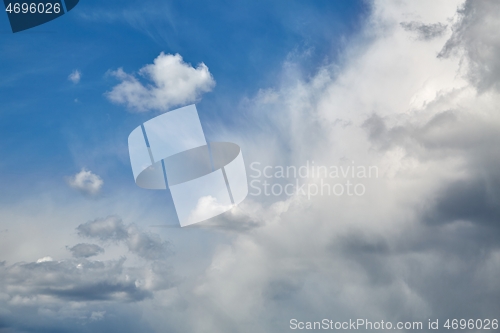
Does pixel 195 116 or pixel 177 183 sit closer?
pixel 195 116

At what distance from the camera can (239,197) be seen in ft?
286

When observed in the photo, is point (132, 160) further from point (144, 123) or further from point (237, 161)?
point (237, 161)

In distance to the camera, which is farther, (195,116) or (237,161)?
(237,161)

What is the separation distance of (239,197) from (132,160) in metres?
20.1

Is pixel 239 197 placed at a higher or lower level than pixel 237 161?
lower

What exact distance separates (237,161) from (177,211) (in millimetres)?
14011

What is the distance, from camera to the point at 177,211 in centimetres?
8412

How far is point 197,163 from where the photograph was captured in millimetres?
89625

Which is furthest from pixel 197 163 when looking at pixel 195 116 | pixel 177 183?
pixel 195 116

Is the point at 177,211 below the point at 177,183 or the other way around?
below

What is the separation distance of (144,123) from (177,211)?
1637 cm

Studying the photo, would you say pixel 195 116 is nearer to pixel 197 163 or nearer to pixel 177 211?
pixel 197 163

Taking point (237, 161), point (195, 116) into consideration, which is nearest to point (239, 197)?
point (237, 161)

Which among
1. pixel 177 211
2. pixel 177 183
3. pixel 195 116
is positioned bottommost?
pixel 177 211
